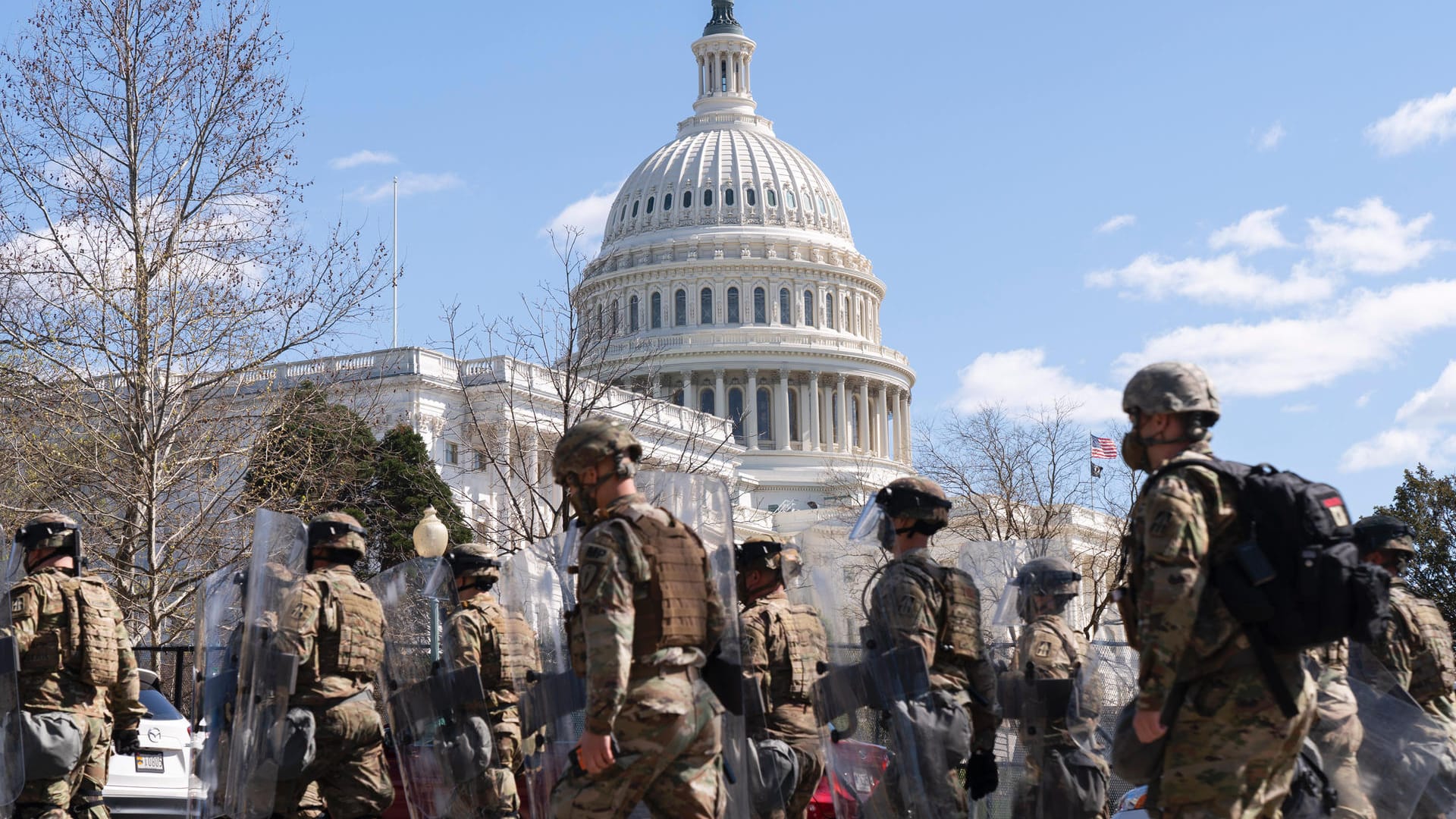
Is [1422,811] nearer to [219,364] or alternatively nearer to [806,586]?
[806,586]

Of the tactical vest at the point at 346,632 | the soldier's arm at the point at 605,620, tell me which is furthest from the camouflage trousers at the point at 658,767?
the tactical vest at the point at 346,632

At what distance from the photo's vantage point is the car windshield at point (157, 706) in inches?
464

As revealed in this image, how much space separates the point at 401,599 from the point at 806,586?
6.54 ft

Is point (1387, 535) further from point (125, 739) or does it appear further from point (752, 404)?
point (752, 404)

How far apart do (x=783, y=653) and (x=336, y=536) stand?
2097mm

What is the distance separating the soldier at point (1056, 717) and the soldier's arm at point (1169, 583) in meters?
1.96

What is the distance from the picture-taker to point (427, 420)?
51.3 metres

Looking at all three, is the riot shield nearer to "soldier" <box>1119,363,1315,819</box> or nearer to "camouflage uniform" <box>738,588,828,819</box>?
"camouflage uniform" <box>738,588,828,819</box>

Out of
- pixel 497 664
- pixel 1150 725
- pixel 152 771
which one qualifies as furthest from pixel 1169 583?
pixel 152 771

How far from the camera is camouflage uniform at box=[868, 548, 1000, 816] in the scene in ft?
21.4

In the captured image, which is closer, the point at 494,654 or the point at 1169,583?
the point at 1169,583

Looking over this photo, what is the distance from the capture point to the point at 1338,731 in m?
6.31

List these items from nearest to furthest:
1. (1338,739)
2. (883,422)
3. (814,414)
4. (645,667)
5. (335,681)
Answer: (645,667) → (1338,739) → (335,681) → (814,414) → (883,422)

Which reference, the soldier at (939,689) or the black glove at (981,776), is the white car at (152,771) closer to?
the soldier at (939,689)
